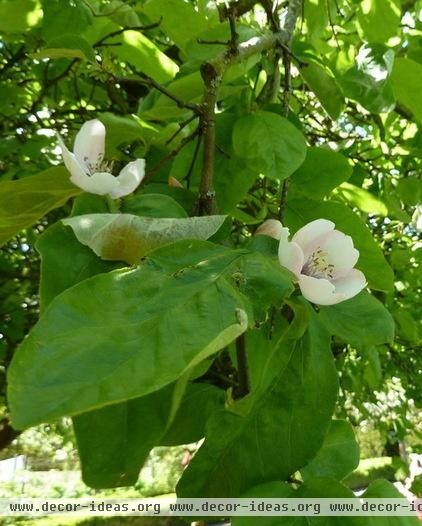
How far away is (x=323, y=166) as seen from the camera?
0.68m

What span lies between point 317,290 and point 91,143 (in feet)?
0.77

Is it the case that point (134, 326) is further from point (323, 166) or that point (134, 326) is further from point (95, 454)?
point (323, 166)

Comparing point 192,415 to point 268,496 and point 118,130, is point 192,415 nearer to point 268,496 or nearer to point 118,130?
point 268,496

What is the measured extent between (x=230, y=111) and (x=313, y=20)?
0.47m

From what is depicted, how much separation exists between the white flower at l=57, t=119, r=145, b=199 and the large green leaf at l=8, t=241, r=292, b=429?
4.6 inches

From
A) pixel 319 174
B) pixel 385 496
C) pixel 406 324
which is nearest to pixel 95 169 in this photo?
pixel 319 174

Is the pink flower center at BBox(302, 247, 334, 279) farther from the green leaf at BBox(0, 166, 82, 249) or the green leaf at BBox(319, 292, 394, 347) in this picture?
the green leaf at BBox(0, 166, 82, 249)

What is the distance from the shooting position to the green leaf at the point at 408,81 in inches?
32.3

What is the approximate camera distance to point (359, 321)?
505mm

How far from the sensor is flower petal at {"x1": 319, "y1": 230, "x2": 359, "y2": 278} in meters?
0.53

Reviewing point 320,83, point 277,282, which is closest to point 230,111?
point 320,83

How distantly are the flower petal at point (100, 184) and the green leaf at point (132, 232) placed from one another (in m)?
0.05

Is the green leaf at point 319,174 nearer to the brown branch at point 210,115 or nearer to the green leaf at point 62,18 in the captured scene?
the brown branch at point 210,115

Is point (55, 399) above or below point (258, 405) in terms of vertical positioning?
above
